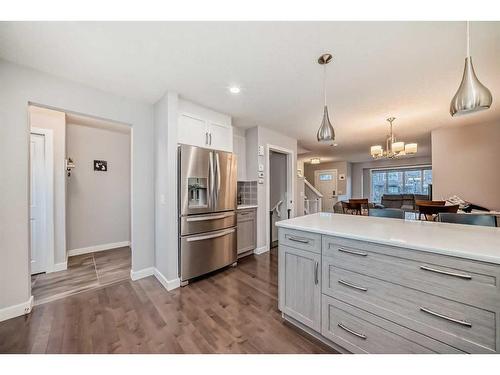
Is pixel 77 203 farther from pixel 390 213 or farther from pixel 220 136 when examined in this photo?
pixel 390 213

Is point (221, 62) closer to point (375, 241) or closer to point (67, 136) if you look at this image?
point (375, 241)

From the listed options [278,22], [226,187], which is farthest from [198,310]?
[278,22]

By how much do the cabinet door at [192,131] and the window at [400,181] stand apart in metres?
8.96

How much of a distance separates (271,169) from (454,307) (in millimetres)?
3824

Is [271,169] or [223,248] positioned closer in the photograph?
[223,248]

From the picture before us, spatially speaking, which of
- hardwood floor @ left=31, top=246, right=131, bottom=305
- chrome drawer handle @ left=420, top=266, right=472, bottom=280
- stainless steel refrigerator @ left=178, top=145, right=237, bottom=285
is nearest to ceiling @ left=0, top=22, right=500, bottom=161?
stainless steel refrigerator @ left=178, top=145, right=237, bottom=285

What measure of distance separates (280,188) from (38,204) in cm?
408

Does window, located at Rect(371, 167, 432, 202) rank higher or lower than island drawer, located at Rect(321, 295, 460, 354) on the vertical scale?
higher

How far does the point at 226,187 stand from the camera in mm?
2961

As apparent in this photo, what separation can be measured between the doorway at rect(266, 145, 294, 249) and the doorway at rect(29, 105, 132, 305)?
109 inches

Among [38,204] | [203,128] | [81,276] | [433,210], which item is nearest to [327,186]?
[433,210]

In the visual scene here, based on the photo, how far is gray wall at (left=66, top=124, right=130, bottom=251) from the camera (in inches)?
141

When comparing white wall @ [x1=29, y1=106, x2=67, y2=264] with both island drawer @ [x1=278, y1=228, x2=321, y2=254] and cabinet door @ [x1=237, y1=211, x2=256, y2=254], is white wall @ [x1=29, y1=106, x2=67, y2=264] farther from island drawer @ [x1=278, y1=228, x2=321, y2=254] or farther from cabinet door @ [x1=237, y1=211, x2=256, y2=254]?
island drawer @ [x1=278, y1=228, x2=321, y2=254]
